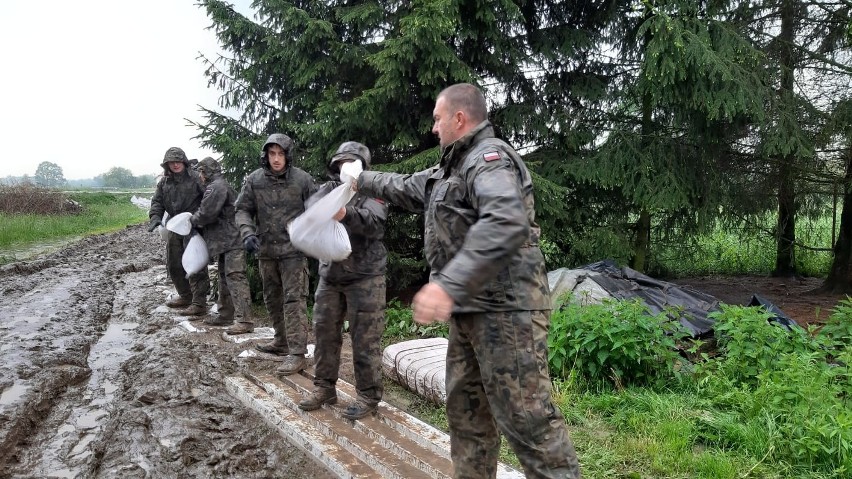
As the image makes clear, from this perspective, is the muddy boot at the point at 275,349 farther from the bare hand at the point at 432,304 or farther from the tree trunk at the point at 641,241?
the tree trunk at the point at 641,241

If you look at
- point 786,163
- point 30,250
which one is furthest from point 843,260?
point 30,250

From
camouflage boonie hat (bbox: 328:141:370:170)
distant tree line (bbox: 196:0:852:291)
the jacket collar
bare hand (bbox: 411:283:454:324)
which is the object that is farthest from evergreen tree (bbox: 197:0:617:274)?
bare hand (bbox: 411:283:454:324)

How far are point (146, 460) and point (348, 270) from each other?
1.76 metres

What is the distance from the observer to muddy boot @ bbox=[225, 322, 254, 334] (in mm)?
6797

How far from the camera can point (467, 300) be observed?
236 cm

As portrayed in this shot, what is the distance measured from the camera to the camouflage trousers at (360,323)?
4.17 meters

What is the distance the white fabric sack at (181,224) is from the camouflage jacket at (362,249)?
12.9 feet

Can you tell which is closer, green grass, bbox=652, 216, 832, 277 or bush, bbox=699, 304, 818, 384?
bush, bbox=699, 304, 818, 384

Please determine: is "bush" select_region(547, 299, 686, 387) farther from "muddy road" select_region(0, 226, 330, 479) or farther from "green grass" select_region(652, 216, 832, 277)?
"green grass" select_region(652, 216, 832, 277)

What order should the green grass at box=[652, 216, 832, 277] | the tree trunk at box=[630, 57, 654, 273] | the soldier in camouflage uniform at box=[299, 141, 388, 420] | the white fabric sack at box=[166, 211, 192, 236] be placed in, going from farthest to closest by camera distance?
the green grass at box=[652, 216, 832, 277], the tree trunk at box=[630, 57, 654, 273], the white fabric sack at box=[166, 211, 192, 236], the soldier in camouflage uniform at box=[299, 141, 388, 420]

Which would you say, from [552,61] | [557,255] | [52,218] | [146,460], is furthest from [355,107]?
[52,218]

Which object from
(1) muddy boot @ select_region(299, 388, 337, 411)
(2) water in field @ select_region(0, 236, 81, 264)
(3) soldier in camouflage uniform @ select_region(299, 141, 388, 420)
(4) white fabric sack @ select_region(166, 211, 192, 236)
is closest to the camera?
(3) soldier in camouflage uniform @ select_region(299, 141, 388, 420)

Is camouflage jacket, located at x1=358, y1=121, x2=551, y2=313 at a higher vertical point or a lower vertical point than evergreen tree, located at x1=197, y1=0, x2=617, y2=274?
lower

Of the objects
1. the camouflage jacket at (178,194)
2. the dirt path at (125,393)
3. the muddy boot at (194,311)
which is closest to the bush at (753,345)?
the dirt path at (125,393)
